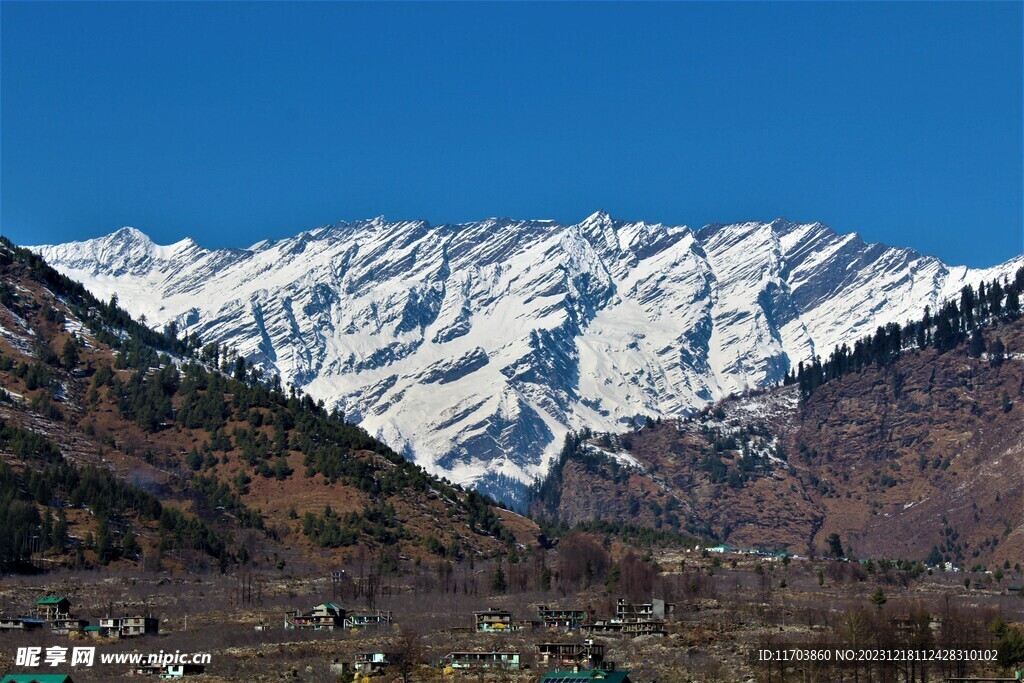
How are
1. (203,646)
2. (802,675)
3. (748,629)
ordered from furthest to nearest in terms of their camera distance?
(748,629)
(203,646)
(802,675)

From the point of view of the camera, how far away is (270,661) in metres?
169

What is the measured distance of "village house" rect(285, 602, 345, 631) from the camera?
193 metres

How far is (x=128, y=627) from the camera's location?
602 feet

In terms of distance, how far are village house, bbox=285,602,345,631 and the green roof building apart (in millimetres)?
46037

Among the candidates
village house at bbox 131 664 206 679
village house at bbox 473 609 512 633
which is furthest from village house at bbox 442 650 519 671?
village house at bbox 131 664 206 679

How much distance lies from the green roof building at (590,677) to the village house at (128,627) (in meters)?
48.0

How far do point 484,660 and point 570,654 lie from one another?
814 centimetres

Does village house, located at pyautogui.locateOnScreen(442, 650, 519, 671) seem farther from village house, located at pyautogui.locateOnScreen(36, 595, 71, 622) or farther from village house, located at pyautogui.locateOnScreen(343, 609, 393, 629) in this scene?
village house, located at pyautogui.locateOnScreen(36, 595, 71, 622)

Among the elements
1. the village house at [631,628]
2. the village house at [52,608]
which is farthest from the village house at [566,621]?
the village house at [52,608]

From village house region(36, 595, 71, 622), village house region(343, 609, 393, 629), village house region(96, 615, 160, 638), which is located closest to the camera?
village house region(96, 615, 160, 638)

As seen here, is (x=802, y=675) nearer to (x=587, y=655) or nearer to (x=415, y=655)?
(x=587, y=655)

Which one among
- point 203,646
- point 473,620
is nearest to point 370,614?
point 473,620

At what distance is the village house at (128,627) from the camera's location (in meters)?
182

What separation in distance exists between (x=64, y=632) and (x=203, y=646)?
14556 mm
